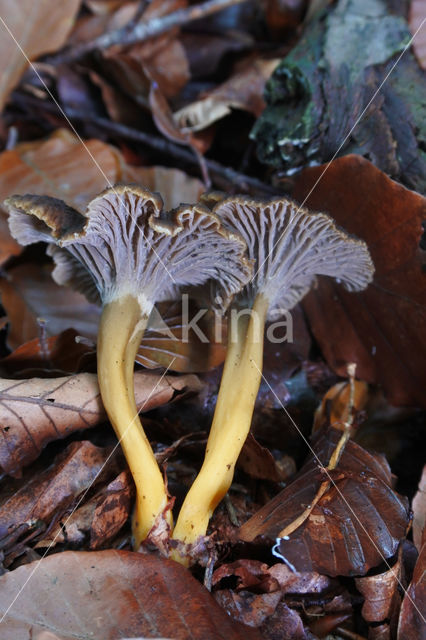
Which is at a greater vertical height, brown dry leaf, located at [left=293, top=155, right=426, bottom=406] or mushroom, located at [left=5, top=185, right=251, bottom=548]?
mushroom, located at [left=5, top=185, right=251, bottom=548]

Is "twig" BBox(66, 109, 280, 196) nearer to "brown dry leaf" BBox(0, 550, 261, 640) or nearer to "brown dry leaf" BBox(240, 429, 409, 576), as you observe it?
"brown dry leaf" BBox(240, 429, 409, 576)

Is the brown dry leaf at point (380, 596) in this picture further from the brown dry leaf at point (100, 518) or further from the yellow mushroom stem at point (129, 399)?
the brown dry leaf at point (100, 518)

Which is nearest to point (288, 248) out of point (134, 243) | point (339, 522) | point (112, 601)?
point (134, 243)

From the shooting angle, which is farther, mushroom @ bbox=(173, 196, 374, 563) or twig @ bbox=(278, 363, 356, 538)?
mushroom @ bbox=(173, 196, 374, 563)

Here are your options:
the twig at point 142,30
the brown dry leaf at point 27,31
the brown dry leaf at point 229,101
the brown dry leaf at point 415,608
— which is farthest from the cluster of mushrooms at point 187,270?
the twig at point 142,30

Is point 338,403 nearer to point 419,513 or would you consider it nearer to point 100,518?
point 419,513

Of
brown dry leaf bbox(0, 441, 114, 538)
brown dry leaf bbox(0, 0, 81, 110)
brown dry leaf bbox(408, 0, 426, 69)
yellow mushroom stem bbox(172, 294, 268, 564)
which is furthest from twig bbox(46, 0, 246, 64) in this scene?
brown dry leaf bbox(0, 441, 114, 538)
